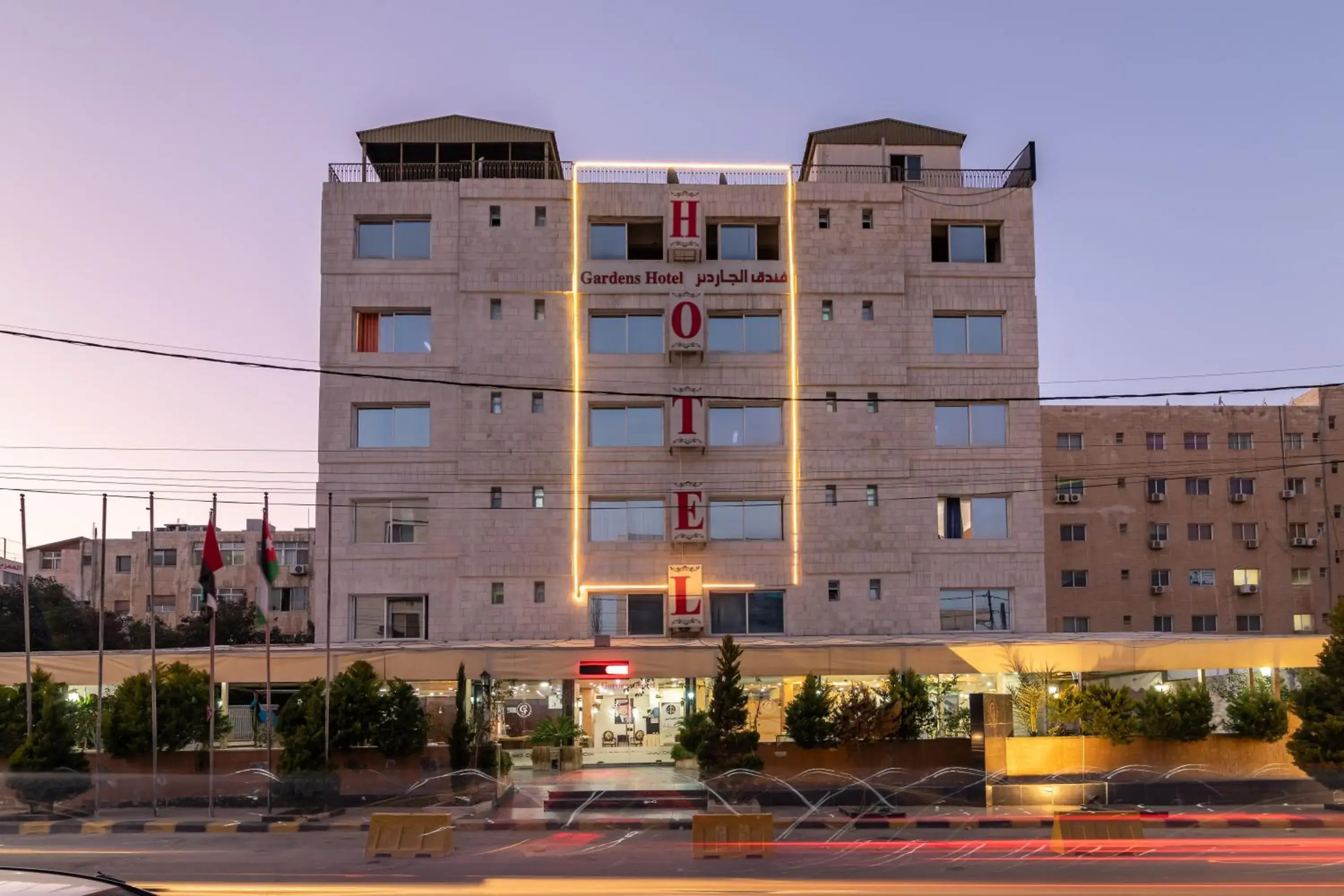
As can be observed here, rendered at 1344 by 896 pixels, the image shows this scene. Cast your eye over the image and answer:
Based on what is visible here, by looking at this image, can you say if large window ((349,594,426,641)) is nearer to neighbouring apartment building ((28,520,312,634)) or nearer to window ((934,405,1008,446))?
window ((934,405,1008,446))

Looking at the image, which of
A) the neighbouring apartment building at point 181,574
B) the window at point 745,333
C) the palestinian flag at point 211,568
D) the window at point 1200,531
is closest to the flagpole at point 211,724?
the palestinian flag at point 211,568

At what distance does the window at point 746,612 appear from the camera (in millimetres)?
41844

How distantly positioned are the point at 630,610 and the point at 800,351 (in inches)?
397

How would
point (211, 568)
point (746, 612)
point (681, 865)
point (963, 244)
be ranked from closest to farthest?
point (681, 865) < point (211, 568) < point (746, 612) < point (963, 244)

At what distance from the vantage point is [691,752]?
34.5m

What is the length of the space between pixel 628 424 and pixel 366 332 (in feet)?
30.0

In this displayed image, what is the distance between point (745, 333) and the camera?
1692 inches

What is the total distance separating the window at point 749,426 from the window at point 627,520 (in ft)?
7.48

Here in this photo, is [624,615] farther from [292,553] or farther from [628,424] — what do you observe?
[292,553]

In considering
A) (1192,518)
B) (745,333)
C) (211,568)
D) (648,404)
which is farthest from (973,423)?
(1192,518)

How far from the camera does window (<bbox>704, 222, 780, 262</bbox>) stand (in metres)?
43.5

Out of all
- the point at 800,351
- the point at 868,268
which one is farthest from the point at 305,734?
the point at 868,268

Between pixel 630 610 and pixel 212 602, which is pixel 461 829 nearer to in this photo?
pixel 212 602

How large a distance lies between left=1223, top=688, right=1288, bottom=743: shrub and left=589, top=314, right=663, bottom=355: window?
20.5 meters
